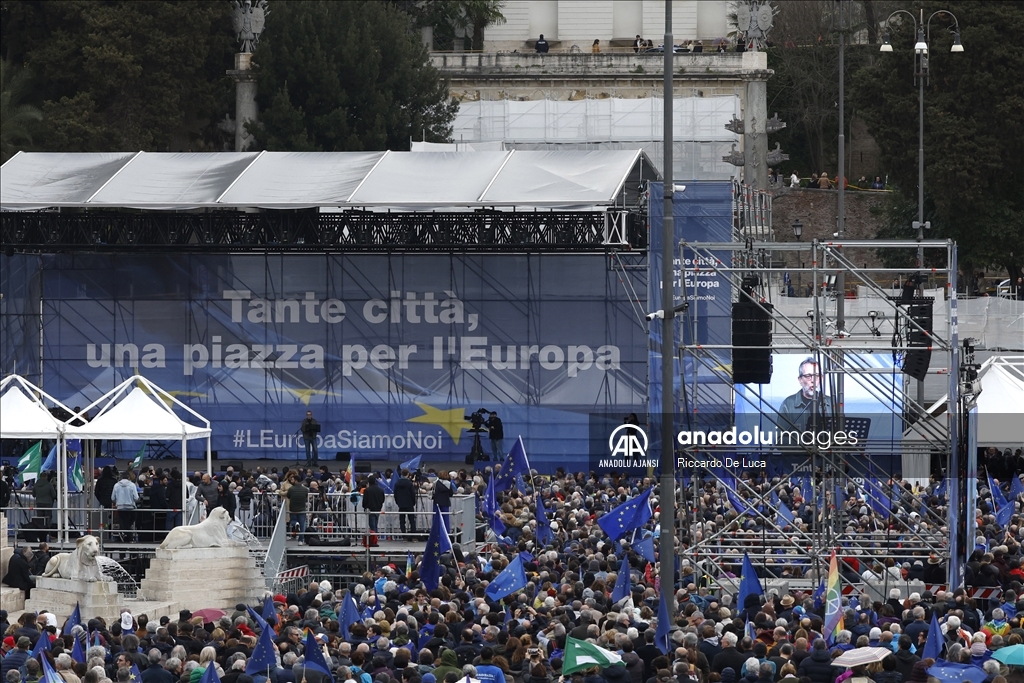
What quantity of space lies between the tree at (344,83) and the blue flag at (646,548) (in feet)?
112

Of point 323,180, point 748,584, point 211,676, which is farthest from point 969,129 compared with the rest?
point 211,676

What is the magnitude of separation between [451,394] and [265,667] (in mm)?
23888

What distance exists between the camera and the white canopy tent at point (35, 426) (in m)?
28.7

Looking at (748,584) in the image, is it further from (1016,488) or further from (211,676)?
(1016,488)

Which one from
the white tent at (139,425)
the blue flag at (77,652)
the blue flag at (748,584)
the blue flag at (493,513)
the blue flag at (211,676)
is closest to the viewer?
the blue flag at (211,676)

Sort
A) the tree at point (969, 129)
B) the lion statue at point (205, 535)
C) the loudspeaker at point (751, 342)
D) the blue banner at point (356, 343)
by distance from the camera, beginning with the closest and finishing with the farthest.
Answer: the loudspeaker at point (751, 342) → the lion statue at point (205, 535) → the blue banner at point (356, 343) → the tree at point (969, 129)

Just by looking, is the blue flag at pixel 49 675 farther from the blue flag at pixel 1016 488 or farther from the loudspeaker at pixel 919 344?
the blue flag at pixel 1016 488

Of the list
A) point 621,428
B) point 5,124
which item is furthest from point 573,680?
point 5,124

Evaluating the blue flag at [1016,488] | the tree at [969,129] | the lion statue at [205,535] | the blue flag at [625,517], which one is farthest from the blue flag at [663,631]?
the tree at [969,129]

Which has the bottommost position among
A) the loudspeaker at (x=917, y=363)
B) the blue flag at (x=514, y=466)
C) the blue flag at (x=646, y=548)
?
the blue flag at (x=646, y=548)

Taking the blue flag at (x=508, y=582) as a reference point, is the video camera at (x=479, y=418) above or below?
above

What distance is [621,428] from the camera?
38.2 m

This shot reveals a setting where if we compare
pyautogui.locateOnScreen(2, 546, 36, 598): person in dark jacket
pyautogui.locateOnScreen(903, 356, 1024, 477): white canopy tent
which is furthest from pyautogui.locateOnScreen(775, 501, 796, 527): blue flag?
pyautogui.locateOnScreen(2, 546, 36, 598): person in dark jacket

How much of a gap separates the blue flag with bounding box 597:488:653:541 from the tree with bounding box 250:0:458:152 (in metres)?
34.5
